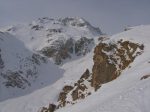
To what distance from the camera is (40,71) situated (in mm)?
180875

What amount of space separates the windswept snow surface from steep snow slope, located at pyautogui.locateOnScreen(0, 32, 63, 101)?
21.5 ft

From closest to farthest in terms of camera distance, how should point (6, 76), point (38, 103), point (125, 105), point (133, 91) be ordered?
point (125, 105), point (133, 91), point (38, 103), point (6, 76)

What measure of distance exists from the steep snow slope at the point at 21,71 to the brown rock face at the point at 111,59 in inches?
2584

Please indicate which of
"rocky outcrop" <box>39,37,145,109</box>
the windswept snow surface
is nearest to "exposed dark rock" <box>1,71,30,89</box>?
the windswept snow surface

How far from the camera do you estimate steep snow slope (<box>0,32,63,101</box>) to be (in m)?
159

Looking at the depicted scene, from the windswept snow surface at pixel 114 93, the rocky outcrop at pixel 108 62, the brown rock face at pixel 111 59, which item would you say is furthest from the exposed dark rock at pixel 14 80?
the brown rock face at pixel 111 59

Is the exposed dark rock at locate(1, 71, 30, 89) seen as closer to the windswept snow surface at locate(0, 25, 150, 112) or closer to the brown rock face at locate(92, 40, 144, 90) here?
the windswept snow surface at locate(0, 25, 150, 112)

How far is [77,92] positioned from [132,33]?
58.2 feet

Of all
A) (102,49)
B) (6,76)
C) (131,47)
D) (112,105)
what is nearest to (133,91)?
(112,105)

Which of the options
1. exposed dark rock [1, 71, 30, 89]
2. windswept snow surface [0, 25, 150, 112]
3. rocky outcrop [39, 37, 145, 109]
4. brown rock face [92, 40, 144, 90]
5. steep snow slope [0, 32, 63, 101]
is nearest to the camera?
windswept snow surface [0, 25, 150, 112]

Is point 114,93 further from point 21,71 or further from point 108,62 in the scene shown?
point 21,71

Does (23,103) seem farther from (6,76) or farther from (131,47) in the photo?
(131,47)

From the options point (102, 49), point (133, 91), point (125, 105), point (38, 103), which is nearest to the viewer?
point (125, 105)

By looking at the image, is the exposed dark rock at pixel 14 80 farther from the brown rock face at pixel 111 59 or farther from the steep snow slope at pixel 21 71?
the brown rock face at pixel 111 59
